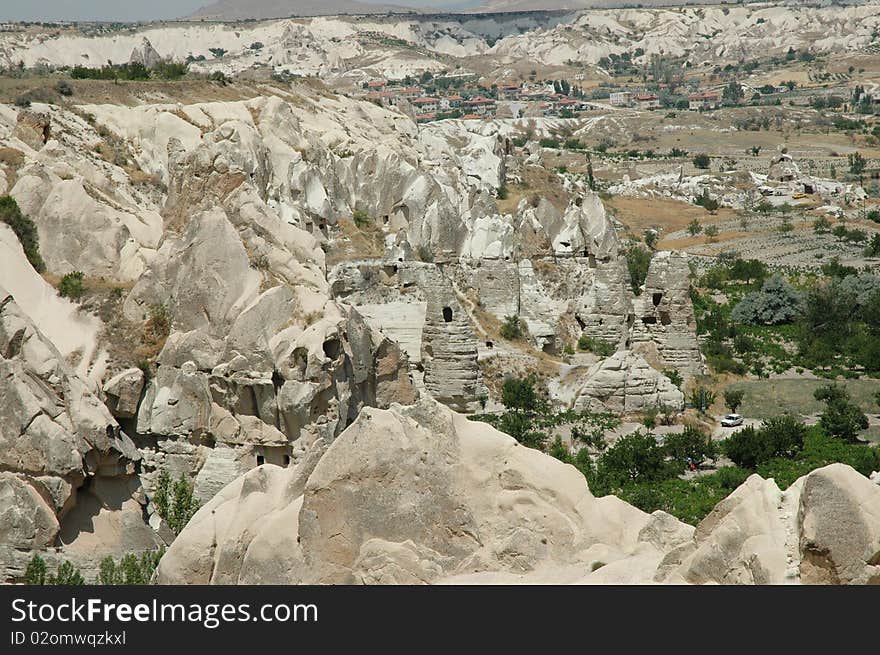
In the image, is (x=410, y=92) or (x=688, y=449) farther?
(x=410, y=92)

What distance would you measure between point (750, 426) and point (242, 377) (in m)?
11.7

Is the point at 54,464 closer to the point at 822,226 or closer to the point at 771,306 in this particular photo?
the point at 771,306

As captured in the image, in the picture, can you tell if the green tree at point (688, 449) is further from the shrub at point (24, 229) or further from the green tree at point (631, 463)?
the shrub at point (24, 229)

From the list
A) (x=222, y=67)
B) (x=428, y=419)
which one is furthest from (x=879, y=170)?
(x=222, y=67)

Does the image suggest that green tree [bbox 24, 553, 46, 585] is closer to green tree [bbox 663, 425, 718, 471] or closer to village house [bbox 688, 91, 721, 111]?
green tree [bbox 663, 425, 718, 471]

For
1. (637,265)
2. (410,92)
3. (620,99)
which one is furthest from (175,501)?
(620,99)

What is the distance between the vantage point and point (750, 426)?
26.3m

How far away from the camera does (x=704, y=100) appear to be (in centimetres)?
16912

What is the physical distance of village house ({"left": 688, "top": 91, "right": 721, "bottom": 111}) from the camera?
532ft

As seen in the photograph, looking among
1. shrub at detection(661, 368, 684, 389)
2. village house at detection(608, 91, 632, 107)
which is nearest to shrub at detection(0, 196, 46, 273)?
shrub at detection(661, 368, 684, 389)

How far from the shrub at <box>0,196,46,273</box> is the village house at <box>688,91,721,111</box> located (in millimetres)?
144092

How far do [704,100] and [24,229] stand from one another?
155407mm

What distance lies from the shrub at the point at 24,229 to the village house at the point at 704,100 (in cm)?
14409

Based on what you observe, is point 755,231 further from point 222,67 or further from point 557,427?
point 222,67
